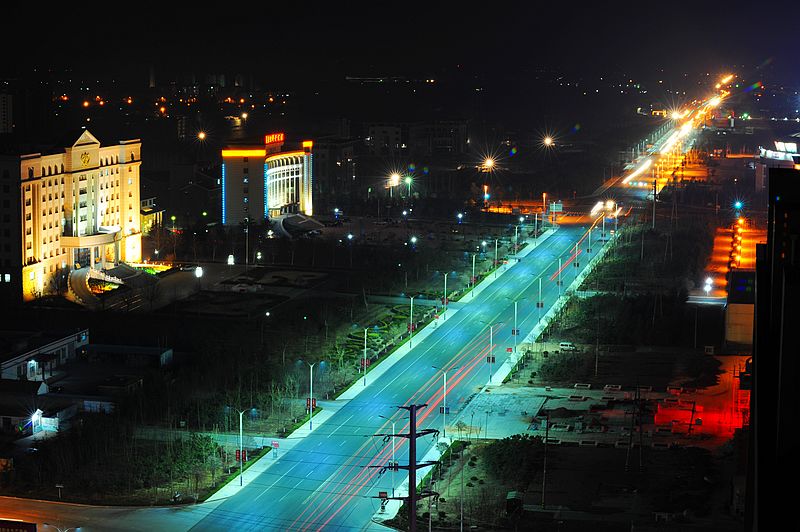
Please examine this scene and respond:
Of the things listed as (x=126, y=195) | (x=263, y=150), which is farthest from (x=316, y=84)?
(x=126, y=195)

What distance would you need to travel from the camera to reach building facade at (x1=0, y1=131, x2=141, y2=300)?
107 feet

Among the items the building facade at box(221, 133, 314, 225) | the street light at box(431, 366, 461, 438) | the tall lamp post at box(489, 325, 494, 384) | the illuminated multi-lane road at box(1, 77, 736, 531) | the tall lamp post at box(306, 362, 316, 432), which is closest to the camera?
the illuminated multi-lane road at box(1, 77, 736, 531)

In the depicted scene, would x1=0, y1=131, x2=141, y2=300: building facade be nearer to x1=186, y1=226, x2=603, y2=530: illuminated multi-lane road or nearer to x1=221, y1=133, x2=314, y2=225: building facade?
x1=221, y1=133, x2=314, y2=225: building facade

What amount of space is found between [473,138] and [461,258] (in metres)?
44.5

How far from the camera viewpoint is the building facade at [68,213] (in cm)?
3253

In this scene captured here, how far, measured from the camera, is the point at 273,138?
152ft

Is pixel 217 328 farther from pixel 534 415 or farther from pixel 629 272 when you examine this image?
pixel 629 272

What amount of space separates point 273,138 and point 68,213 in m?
12.6

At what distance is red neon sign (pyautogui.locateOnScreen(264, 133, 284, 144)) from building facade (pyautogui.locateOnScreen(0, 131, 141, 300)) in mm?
7696

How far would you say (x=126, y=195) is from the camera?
37.6 meters

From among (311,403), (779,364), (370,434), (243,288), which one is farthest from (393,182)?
(779,364)

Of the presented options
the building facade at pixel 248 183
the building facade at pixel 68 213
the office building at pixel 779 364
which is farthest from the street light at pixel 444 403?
the building facade at pixel 248 183

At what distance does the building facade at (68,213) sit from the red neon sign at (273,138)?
770 centimetres

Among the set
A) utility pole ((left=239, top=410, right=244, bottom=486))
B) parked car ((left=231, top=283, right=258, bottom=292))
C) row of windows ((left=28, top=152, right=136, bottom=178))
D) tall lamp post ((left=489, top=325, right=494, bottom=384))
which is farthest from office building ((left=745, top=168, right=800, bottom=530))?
row of windows ((left=28, top=152, right=136, bottom=178))
